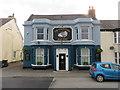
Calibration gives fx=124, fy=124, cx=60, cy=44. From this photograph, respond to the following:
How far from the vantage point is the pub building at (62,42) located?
15.5 metres

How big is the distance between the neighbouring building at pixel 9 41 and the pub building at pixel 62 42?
224 inches

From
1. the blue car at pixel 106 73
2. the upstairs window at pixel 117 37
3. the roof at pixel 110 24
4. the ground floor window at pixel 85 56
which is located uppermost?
the roof at pixel 110 24

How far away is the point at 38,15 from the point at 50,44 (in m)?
5.83

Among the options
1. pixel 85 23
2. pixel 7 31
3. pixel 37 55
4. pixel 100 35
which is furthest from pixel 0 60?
pixel 100 35

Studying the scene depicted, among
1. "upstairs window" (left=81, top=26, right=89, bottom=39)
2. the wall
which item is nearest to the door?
the wall

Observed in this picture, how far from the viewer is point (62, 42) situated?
16516mm

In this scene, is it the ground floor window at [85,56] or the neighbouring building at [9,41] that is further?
the neighbouring building at [9,41]

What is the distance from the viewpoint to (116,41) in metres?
16.9

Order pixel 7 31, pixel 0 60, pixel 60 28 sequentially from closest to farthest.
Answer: pixel 60 28, pixel 0 60, pixel 7 31

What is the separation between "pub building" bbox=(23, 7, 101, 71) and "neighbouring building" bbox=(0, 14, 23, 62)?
18.7 feet

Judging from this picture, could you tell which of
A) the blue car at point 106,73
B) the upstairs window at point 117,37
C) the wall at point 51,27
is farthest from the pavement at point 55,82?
the upstairs window at point 117,37

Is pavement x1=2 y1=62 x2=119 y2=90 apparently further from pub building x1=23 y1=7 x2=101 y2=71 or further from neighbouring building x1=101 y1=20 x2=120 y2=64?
neighbouring building x1=101 y1=20 x2=120 y2=64

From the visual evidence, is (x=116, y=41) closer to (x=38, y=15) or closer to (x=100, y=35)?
(x=100, y=35)

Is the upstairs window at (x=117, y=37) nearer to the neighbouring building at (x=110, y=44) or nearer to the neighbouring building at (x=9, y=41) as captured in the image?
the neighbouring building at (x=110, y=44)
